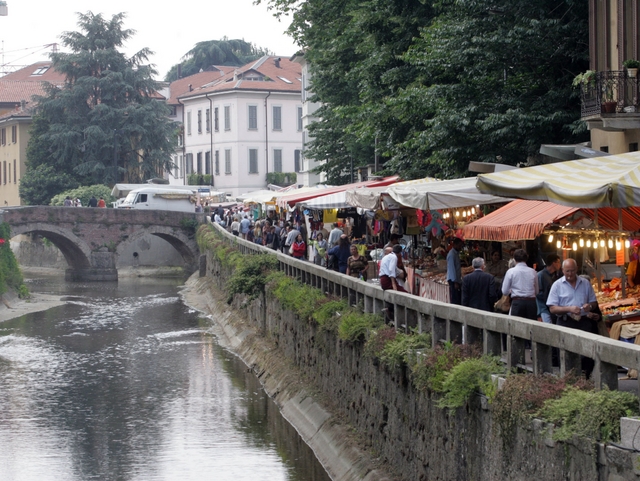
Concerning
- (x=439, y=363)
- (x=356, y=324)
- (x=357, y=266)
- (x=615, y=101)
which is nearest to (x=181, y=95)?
(x=357, y=266)

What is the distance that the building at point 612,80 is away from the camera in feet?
61.3

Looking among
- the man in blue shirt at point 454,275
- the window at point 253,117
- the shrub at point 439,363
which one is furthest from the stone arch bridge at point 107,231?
the shrub at point 439,363

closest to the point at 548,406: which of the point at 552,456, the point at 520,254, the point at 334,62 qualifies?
the point at 552,456

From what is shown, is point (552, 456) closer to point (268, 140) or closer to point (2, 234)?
point (2, 234)

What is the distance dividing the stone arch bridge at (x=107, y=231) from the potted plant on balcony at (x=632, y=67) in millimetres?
46716

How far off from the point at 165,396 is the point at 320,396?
619cm

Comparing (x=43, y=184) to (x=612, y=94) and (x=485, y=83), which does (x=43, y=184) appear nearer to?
(x=485, y=83)

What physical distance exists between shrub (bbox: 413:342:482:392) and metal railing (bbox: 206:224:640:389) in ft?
0.63

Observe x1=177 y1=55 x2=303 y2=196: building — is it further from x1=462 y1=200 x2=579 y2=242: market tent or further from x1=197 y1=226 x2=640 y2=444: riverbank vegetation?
x1=462 y1=200 x2=579 y2=242: market tent

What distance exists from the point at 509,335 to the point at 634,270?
4.51 metres

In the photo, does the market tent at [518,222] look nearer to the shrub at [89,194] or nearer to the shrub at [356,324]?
the shrub at [356,324]

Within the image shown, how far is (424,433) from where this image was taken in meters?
13.7

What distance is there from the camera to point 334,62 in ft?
114

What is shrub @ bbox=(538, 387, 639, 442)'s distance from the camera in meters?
8.42
